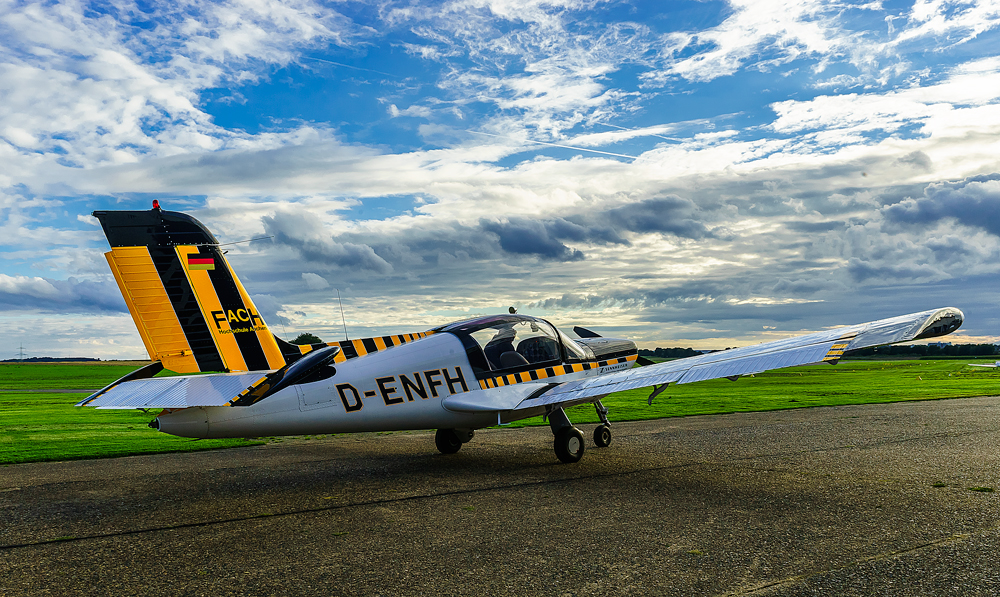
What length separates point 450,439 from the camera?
1167cm

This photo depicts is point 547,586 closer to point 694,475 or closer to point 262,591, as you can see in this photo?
point 262,591

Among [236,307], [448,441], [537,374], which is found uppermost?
[236,307]

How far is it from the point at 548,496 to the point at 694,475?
2.59 meters

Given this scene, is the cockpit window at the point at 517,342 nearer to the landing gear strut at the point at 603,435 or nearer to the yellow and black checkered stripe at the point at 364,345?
the landing gear strut at the point at 603,435

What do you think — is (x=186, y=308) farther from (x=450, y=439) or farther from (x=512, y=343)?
(x=512, y=343)

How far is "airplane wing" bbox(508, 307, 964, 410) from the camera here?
285 inches

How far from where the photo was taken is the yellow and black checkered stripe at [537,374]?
10.2 meters

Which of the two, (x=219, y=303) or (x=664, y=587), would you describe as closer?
(x=664, y=587)

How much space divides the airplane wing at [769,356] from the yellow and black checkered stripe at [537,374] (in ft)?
1.67

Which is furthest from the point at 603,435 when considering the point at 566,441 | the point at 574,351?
the point at 566,441

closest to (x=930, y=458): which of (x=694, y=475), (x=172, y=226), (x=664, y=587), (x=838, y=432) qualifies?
(x=838, y=432)

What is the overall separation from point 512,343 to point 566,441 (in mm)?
1921

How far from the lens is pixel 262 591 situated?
4703mm

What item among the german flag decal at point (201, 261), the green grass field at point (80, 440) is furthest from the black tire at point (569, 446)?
the german flag decal at point (201, 261)
